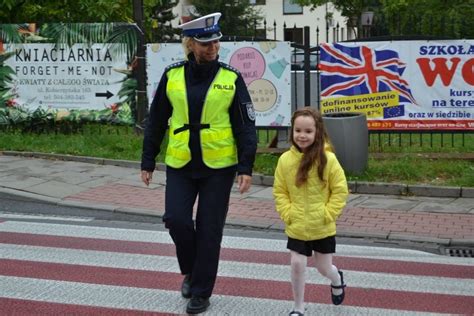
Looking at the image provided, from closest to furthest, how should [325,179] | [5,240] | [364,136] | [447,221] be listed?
1. [325,179]
2. [5,240]
3. [447,221]
4. [364,136]

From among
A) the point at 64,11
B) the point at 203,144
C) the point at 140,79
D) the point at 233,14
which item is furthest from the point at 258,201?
the point at 233,14

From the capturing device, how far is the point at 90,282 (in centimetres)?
575

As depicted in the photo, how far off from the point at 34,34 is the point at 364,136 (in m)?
6.89

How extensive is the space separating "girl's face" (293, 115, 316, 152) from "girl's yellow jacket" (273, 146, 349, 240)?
0.07 metres

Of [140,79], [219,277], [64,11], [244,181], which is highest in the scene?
[64,11]

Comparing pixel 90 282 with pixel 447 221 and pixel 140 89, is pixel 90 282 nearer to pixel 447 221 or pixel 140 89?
pixel 447 221

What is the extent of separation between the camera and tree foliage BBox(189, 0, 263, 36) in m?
42.3

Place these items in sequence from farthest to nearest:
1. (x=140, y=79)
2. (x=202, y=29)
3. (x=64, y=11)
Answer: (x=64, y=11) → (x=140, y=79) → (x=202, y=29)

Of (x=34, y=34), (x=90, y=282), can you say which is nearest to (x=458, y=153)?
(x=90, y=282)

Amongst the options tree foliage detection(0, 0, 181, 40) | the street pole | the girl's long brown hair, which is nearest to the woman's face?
the girl's long brown hair

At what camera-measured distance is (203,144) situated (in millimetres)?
4754

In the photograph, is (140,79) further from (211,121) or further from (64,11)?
(211,121)

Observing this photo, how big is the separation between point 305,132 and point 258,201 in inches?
178

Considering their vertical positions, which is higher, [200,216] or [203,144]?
[203,144]
